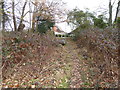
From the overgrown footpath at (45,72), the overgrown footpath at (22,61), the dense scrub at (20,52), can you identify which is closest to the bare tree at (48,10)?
the dense scrub at (20,52)

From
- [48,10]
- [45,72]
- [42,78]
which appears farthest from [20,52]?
[48,10]

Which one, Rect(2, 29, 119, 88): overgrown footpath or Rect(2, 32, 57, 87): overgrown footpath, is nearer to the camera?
Rect(2, 29, 119, 88): overgrown footpath

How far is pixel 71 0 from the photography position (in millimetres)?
7836

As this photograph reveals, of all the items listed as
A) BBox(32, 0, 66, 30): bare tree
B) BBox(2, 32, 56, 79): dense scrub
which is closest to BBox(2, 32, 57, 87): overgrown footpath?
BBox(2, 32, 56, 79): dense scrub

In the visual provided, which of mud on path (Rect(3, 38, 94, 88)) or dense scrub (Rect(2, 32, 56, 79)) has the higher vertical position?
dense scrub (Rect(2, 32, 56, 79))

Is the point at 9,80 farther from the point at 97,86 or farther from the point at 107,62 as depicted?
the point at 107,62

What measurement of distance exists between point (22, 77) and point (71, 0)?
7681mm

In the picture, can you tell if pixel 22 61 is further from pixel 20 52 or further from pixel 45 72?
pixel 45 72

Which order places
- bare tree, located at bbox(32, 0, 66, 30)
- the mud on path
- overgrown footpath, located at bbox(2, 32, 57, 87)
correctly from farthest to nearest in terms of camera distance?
bare tree, located at bbox(32, 0, 66, 30) → overgrown footpath, located at bbox(2, 32, 57, 87) → the mud on path

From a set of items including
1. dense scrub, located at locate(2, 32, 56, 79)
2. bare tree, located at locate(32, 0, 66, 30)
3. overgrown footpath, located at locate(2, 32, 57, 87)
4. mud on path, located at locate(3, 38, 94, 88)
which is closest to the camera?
mud on path, located at locate(3, 38, 94, 88)

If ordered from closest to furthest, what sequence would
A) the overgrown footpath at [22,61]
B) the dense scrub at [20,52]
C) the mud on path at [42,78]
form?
the mud on path at [42,78] < the overgrown footpath at [22,61] < the dense scrub at [20,52]

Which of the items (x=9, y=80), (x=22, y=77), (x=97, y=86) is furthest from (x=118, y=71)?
(x=9, y=80)

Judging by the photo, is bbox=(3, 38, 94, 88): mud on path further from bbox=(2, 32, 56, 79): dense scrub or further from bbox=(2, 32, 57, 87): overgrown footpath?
bbox=(2, 32, 56, 79): dense scrub

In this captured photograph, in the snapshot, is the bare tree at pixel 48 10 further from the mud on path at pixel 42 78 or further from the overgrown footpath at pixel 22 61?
the mud on path at pixel 42 78
